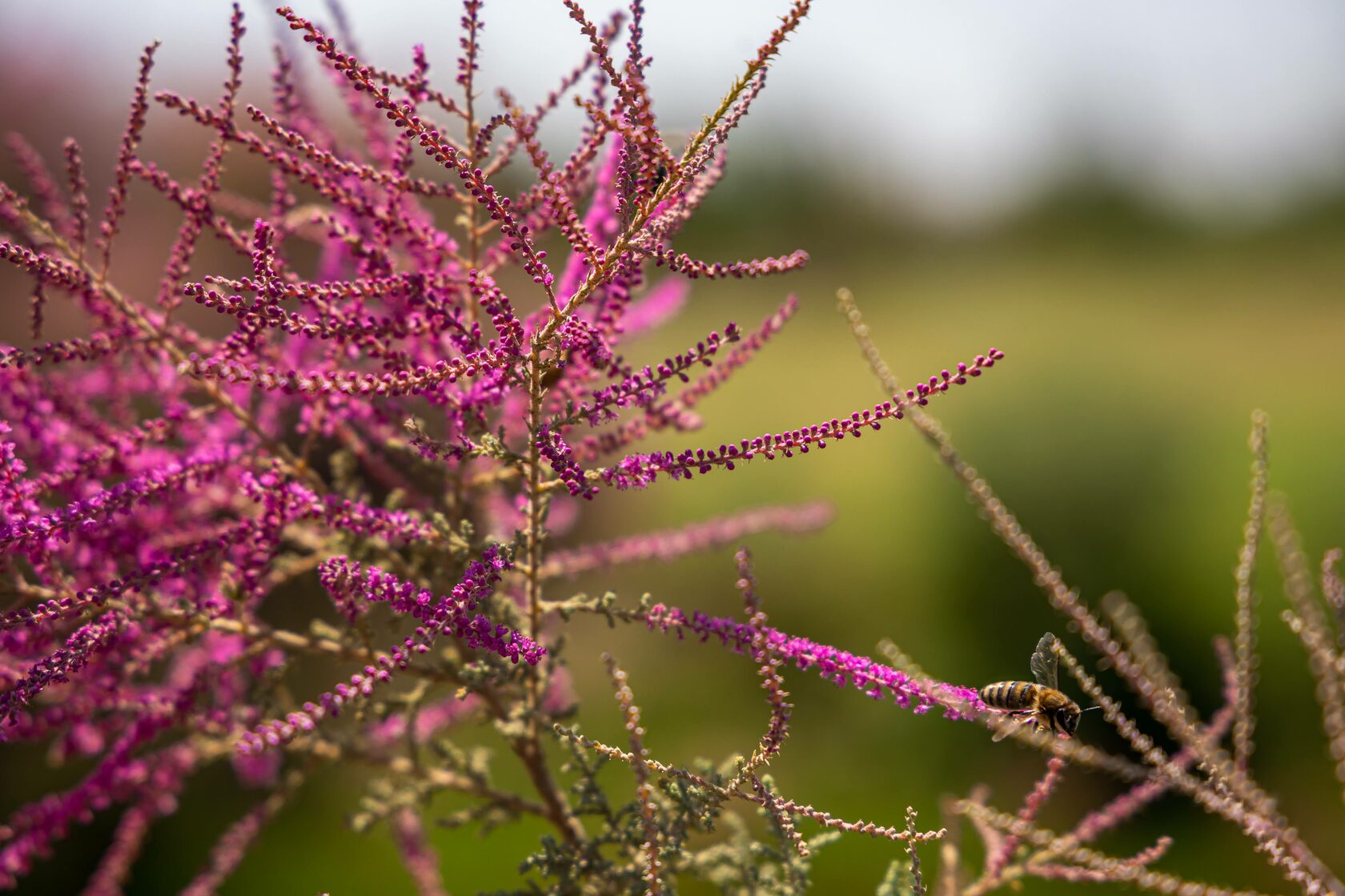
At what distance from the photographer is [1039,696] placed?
2.97 ft

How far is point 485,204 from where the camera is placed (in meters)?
0.71

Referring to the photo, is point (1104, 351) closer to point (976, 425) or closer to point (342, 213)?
point (976, 425)

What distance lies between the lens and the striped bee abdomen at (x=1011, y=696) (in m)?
0.89

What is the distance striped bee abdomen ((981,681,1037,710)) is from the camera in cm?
89

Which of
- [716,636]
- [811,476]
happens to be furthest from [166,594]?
[811,476]

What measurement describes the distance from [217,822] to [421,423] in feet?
13.5

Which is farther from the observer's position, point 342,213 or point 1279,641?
point 1279,641

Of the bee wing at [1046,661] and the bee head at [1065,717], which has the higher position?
the bee wing at [1046,661]

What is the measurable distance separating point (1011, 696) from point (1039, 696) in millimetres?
34

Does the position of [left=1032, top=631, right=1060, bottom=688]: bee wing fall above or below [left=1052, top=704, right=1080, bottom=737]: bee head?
above

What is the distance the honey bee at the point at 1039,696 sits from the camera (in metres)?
0.89

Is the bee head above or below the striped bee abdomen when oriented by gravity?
below

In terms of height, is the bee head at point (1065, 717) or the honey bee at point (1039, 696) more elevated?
the honey bee at point (1039, 696)

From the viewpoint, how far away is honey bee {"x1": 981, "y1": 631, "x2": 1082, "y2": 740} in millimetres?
888
